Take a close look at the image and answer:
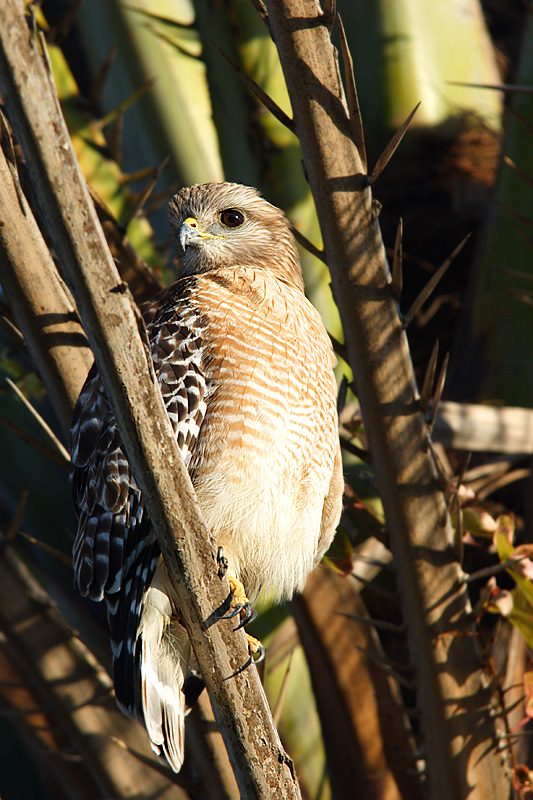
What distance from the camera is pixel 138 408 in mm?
1492

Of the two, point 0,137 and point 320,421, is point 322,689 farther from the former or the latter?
point 0,137

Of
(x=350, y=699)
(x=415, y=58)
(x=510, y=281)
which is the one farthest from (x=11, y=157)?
(x=415, y=58)

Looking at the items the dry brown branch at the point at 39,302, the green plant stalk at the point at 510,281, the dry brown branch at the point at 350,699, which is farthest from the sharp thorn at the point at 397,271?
the green plant stalk at the point at 510,281

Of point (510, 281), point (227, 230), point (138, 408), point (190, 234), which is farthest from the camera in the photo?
point (510, 281)

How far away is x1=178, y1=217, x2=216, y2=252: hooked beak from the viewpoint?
10.1 ft

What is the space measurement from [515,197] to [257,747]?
339cm

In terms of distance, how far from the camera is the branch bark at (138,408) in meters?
1.21

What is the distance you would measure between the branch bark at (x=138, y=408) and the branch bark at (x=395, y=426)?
0.94 m

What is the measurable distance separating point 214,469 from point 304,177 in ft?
5.08

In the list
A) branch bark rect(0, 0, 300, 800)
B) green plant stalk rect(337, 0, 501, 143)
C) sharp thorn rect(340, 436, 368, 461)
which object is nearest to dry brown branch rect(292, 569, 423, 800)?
sharp thorn rect(340, 436, 368, 461)

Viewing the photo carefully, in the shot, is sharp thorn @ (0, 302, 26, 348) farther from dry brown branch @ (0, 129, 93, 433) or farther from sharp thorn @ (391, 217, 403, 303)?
sharp thorn @ (391, 217, 403, 303)

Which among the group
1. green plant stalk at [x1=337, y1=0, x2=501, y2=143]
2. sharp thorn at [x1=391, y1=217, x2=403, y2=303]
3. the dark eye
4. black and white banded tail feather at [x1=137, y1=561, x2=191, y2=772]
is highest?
green plant stalk at [x1=337, y1=0, x2=501, y2=143]

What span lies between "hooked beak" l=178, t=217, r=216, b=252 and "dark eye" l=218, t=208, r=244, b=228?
12 cm

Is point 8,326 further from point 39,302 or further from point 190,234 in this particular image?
point 190,234
